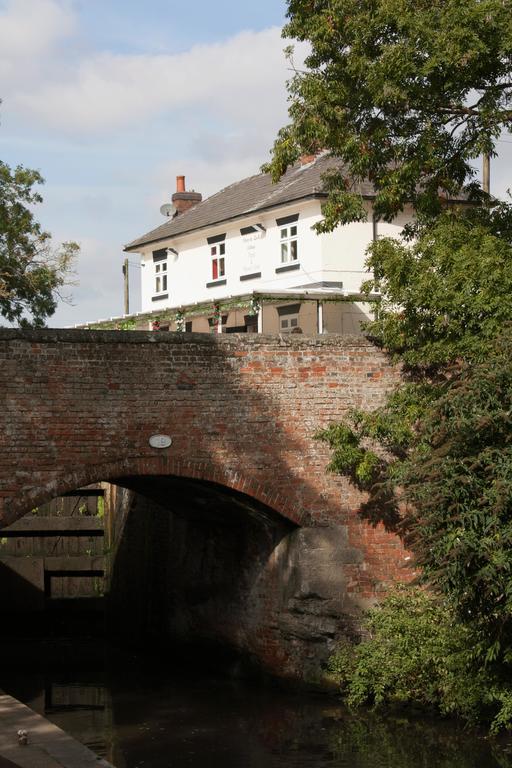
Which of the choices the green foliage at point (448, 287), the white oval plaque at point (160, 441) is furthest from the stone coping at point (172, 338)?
the white oval plaque at point (160, 441)

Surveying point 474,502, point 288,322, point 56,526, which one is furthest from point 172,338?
point 56,526

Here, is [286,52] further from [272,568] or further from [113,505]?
[113,505]

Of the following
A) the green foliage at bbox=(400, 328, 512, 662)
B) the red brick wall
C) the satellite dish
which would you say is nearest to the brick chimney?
the satellite dish

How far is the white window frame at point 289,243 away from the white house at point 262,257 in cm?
3

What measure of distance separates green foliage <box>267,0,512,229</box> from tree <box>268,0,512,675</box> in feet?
0.07

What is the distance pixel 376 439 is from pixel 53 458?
496cm

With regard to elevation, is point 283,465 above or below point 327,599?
above

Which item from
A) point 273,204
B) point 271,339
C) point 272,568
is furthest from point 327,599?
point 273,204

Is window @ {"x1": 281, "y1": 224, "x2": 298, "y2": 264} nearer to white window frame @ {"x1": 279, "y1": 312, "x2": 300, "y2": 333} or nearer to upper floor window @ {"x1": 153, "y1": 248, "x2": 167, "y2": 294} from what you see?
white window frame @ {"x1": 279, "y1": 312, "x2": 300, "y2": 333}

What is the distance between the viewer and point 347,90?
17.2 metres

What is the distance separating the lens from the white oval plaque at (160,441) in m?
16.3

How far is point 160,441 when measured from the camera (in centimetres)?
1631

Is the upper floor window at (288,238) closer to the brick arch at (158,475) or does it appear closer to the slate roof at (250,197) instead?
the slate roof at (250,197)

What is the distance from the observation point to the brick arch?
15.6 meters
